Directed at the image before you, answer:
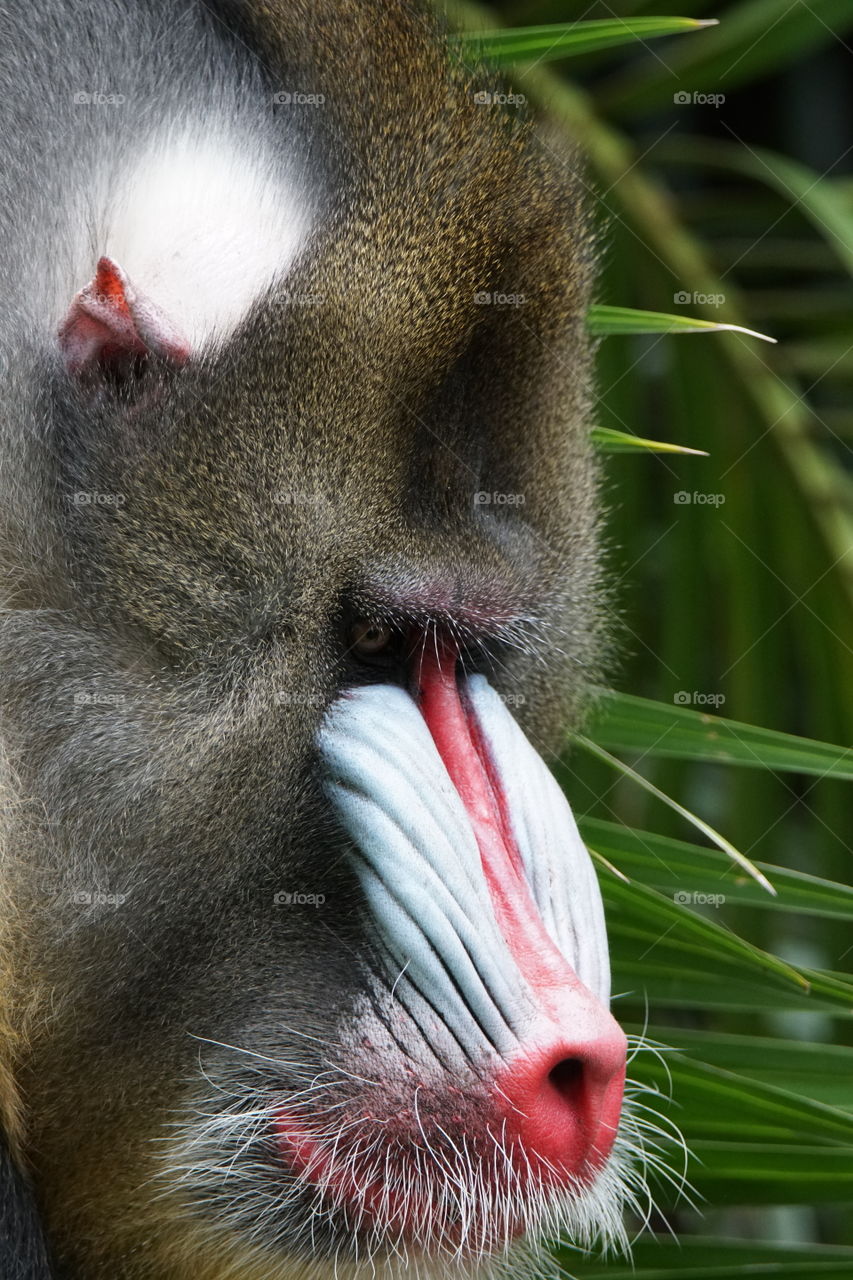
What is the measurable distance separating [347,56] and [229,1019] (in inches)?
55.7

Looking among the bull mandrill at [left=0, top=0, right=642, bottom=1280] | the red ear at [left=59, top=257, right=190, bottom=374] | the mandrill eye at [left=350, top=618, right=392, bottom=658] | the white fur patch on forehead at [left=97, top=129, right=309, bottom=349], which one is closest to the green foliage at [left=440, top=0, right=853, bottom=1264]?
the bull mandrill at [left=0, top=0, right=642, bottom=1280]

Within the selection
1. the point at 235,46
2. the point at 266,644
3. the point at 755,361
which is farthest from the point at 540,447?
the point at 755,361

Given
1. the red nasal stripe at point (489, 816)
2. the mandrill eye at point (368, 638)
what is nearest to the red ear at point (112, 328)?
the mandrill eye at point (368, 638)

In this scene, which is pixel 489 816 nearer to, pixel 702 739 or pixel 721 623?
pixel 702 739

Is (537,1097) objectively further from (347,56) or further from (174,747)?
(347,56)

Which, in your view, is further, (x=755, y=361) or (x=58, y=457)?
(x=755, y=361)

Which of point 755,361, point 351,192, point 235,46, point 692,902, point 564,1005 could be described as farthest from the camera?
point 755,361

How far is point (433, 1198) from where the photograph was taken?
1.89m

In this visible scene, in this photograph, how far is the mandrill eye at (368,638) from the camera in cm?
199

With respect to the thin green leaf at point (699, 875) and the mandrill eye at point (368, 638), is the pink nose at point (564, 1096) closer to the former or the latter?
the thin green leaf at point (699, 875)

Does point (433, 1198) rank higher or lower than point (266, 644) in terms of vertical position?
lower

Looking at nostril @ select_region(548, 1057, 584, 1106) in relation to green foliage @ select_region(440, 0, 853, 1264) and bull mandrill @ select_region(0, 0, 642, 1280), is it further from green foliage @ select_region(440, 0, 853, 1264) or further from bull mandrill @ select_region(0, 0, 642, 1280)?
green foliage @ select_region(440, 0, 853, 1264)

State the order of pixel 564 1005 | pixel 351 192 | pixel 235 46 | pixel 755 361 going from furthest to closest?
1. pixel 755 361
2. pixel 235 46
3. pixel 351 192
4. pixel 564 1005

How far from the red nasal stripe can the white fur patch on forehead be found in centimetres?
57
